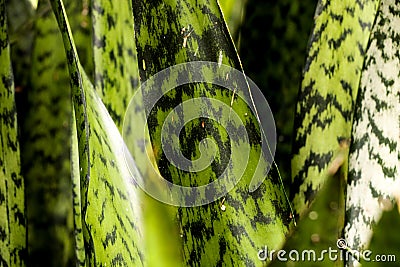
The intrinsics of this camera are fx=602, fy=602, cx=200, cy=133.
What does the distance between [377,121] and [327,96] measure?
0.42 ft

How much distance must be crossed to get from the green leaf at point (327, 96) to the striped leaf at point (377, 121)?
0.10 m

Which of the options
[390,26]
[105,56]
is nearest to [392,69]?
[390,26]

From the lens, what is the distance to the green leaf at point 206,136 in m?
0.27

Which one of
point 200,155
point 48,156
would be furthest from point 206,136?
point 48,156

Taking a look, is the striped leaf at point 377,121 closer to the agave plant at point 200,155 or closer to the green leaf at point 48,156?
the agave plant at point 200,155

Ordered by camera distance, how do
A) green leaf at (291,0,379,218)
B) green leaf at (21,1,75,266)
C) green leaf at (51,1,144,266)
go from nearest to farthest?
green leaf at (51,1,144,266), green leaf at (291,0,379,218), green leaf at (21,1,75,266)

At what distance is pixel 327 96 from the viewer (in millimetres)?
417

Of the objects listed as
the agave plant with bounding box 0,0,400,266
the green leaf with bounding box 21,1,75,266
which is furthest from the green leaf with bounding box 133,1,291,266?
the green leaf with bounding box 21,1,75,266

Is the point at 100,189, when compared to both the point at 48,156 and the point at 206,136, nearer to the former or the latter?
the point at 206,136

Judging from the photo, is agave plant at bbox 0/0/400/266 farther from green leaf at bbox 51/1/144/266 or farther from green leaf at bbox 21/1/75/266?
green leaf at bbox 21/1/75/266

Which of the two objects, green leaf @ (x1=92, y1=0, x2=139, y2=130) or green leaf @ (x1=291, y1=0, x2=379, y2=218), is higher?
green leaf @ (x1=92, y1=0, x2=139, y2=130)

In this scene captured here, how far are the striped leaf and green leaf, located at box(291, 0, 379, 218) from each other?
104mm

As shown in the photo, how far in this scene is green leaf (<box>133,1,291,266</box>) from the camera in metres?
0.27

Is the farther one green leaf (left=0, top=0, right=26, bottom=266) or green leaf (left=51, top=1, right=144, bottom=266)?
green leaf (left=0, top=0, right=26, bottom=266)
